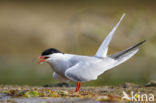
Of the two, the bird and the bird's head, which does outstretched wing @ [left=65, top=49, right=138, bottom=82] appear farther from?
the bird's head

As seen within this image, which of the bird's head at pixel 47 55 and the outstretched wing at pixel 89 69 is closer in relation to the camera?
the outstretched wing at pixel 89 69

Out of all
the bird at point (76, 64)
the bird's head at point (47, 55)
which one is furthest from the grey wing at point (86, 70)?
the bird's head at point (47, 55)

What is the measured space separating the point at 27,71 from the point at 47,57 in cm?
725

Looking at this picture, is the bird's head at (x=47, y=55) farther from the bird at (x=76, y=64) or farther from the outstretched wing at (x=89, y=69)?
the outstretched wing at (x=89, y=69)

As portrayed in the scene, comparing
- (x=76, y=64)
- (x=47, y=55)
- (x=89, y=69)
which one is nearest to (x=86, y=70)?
(x=89, y=69)

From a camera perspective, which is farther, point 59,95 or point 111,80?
point 111,80

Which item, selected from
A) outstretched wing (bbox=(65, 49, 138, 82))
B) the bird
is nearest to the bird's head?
the bird

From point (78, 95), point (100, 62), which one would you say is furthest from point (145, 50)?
point (78, 95)

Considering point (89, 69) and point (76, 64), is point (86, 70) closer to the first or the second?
point (89, 69)

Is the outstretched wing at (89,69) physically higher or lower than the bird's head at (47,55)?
lower

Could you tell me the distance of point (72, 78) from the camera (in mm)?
7004

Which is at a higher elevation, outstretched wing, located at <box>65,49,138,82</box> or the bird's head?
the bird's head

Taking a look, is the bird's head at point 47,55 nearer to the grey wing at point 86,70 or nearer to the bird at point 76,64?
the bird at point 76,64

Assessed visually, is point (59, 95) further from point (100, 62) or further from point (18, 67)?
point (18, 67)
